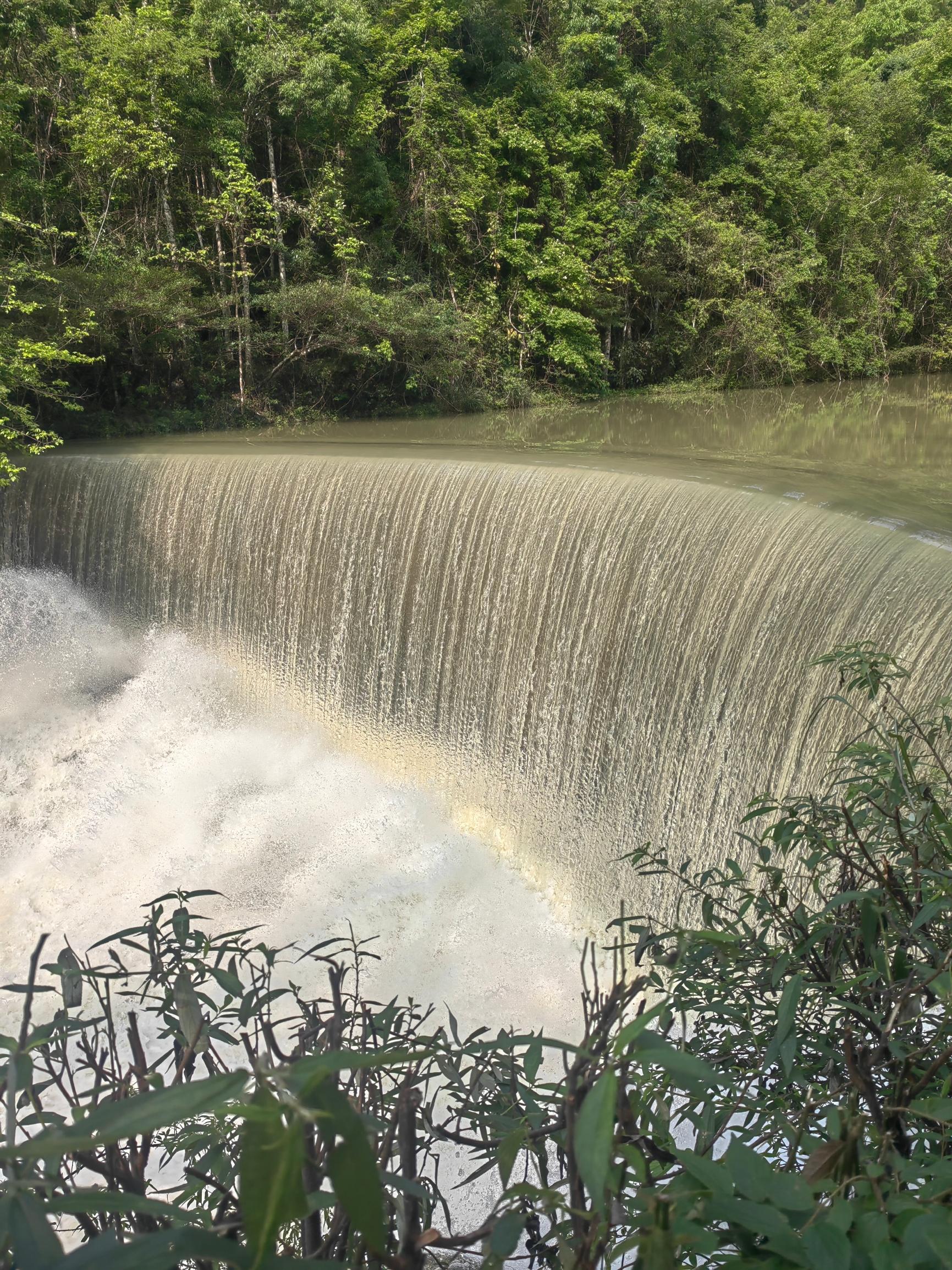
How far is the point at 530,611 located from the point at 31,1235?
638 centimetres

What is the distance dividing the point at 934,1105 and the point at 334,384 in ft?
46.1

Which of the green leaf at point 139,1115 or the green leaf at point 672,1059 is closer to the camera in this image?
the green leaf at point 139,1115

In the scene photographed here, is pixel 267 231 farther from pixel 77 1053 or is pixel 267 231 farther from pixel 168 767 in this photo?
pixel 77 1053

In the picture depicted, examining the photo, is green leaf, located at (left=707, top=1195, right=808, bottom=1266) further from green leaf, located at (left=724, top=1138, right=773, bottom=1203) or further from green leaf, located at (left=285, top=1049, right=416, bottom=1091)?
green leaf, located at (left=285, top=1049, right=416, bottom=1091)

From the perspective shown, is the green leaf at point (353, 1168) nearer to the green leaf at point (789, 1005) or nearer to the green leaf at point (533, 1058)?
the green leaf at point (533, 1058)

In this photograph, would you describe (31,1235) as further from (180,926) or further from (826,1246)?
(180,926)

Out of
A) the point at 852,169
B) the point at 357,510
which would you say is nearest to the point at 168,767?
the point at 357,510

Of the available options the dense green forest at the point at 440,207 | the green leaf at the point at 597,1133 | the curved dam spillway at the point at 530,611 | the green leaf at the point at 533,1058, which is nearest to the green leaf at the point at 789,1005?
the green leaf at the point at 533,1058

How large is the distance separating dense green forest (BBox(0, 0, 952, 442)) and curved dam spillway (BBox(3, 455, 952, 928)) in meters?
→ 2.10

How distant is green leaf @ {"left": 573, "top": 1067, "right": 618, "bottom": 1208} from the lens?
0.51 meters

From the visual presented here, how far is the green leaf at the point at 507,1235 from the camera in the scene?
2.24 ft

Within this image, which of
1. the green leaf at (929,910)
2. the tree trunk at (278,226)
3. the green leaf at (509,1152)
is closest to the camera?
the green leaf at (509,1152)

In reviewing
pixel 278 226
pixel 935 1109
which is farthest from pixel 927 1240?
pixel 278 226

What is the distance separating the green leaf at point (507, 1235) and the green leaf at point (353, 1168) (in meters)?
0.25
